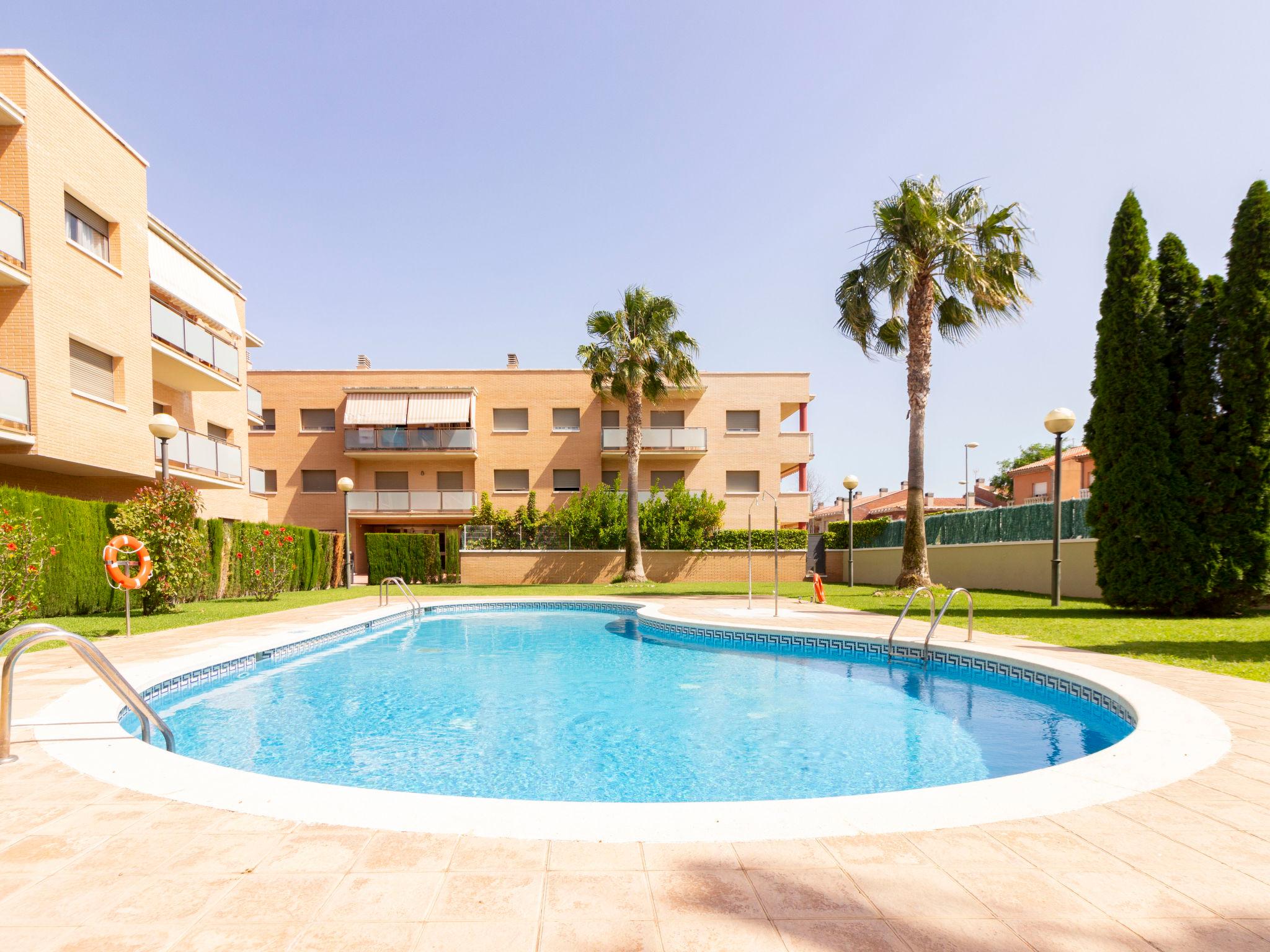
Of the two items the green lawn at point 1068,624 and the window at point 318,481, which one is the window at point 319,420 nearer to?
the window at point 318,481

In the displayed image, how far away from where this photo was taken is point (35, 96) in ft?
44.8

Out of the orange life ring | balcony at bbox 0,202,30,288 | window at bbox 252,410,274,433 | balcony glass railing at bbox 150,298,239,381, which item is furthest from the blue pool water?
window at bbox 252,410,274,433

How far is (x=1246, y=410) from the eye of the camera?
1096 cm

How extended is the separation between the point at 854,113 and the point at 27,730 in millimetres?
14603

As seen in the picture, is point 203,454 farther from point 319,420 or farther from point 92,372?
point 319,420

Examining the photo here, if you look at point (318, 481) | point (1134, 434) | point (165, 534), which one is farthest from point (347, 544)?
point (1134, 434)

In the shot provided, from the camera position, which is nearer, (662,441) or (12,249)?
(12,249)

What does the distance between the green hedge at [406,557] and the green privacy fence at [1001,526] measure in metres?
18.4

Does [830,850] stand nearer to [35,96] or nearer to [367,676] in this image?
[367,676]

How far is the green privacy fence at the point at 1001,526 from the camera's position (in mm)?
18203

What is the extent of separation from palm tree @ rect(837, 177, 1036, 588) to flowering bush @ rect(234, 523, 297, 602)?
55.8 feet

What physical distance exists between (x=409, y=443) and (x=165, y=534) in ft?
56.8

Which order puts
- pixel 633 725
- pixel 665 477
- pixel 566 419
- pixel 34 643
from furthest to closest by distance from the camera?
pixel 665 477 < pixel 566 419 < pixel 633 725 < pixel 34 643

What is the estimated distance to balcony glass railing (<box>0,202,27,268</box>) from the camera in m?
12.7
